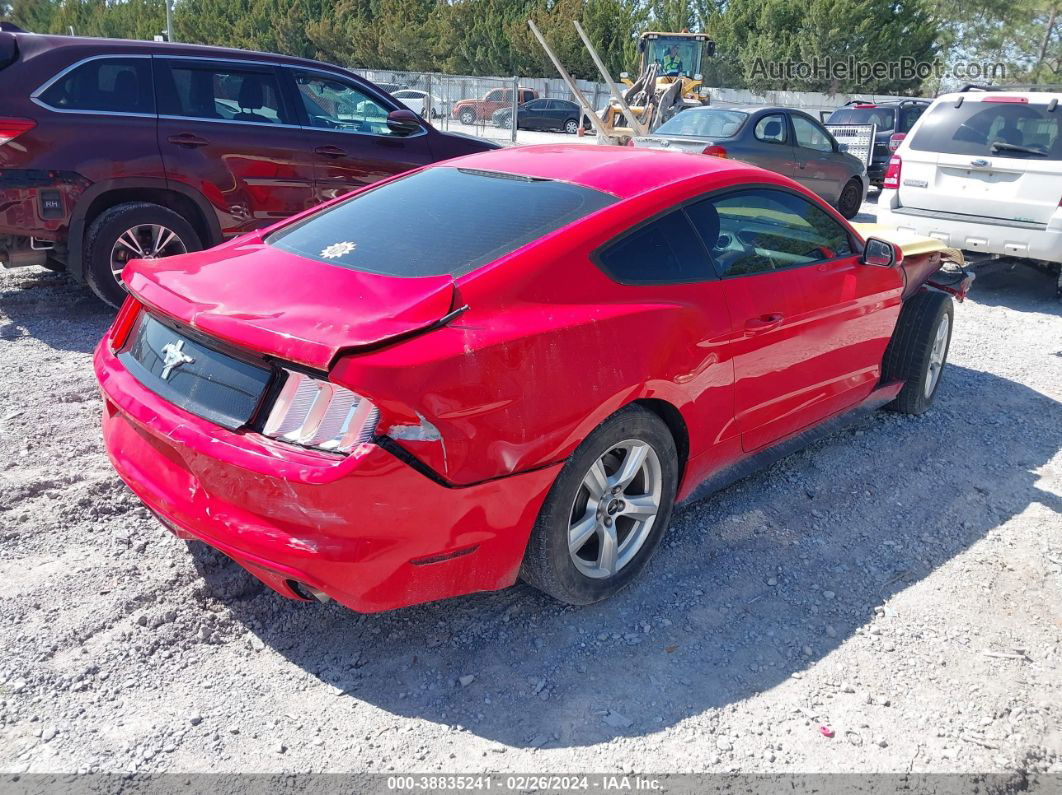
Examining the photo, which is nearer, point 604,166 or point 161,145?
point 604,166

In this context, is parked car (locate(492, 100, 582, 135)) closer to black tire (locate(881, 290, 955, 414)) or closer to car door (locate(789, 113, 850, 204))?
car door (locate(789, 113, 850, 204))

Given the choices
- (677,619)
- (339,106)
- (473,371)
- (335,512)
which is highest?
(339,106)

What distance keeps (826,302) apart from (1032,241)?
4811 mm

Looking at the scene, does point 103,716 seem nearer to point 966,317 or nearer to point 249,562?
point 249,562

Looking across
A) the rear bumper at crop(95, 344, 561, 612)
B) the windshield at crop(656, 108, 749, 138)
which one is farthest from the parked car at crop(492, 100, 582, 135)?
the rear bumper at crop(95, 344, 561, 612)

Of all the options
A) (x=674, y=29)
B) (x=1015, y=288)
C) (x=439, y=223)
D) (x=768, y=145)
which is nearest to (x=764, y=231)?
(x=439, y=223)

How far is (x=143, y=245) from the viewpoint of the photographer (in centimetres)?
611

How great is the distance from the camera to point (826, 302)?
12.8 feet

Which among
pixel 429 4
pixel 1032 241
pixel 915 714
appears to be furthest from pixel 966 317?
pixel 429 4

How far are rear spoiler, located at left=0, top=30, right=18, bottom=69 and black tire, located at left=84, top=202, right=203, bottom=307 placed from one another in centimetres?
110

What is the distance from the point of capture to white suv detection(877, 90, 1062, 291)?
24.4ft

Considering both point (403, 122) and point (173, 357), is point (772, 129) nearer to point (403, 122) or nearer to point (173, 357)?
point (403, 122)

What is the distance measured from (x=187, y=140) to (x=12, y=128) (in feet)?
3.62

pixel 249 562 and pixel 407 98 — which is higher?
pixel 407 98
